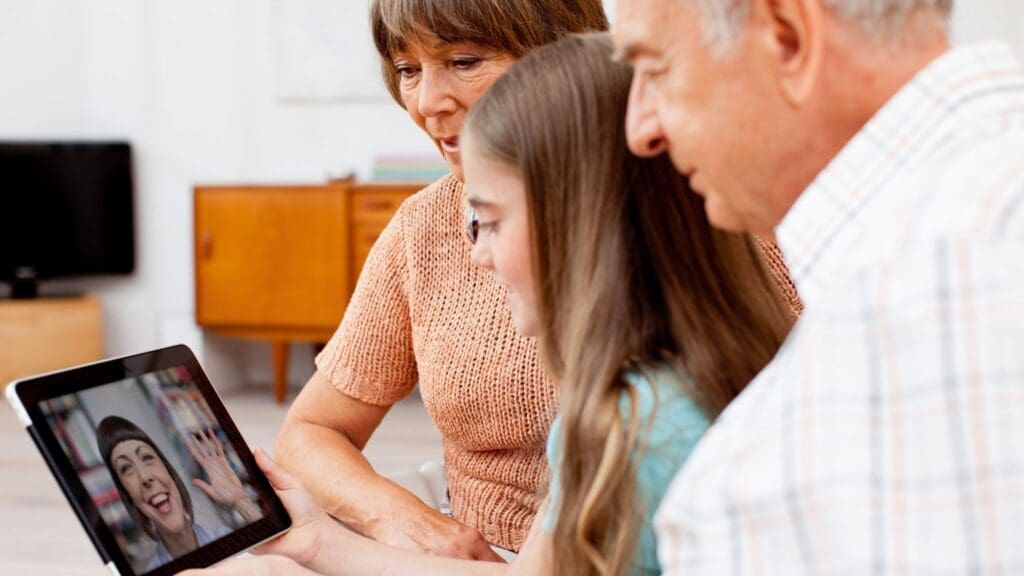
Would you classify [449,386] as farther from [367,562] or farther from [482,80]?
[482,80]

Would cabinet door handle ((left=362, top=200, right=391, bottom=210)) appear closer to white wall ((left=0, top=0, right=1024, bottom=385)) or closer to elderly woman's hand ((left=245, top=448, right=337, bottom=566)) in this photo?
white wall ((left=0, top=0, right=1024, bottom=385))

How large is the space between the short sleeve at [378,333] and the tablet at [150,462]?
369mm

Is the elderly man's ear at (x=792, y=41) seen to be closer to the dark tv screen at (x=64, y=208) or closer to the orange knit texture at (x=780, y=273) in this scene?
the orange knit texture at (x=780, y=273)

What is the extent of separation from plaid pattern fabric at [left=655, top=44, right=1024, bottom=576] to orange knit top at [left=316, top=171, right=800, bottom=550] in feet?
2.57

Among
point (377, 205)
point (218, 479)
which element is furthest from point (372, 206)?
point (218, 479)

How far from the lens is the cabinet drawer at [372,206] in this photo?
495 cm

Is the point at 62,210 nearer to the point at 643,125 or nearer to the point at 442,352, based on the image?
the point at 442,352

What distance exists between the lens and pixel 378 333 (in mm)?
1705

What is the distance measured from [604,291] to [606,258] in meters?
0.03

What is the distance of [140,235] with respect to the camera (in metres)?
A: 5.84

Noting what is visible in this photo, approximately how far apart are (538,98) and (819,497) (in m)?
0.55

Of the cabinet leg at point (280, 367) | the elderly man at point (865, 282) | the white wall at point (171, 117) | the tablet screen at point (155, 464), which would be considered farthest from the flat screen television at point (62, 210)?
the elderly man at point (865, 282)

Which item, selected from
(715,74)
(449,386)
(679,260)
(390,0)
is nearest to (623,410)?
(679,260)

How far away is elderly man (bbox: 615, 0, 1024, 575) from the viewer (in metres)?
0.65
